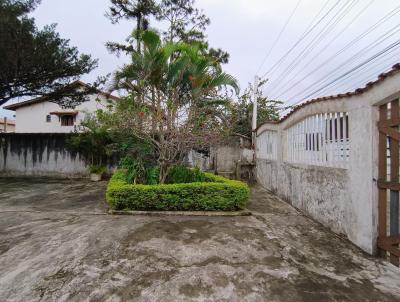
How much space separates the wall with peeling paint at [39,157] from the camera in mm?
10961

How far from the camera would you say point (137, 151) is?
7309mm

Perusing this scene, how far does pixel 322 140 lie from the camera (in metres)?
4.77

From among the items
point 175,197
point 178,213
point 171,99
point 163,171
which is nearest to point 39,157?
point 163,171

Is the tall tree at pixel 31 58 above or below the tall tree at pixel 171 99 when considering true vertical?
above

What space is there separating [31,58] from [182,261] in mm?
8535

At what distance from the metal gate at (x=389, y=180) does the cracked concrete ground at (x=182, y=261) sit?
26 centimetres

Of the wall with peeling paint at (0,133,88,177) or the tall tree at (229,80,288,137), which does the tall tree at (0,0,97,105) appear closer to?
the wall with peeling paint at (0,133,88,177)

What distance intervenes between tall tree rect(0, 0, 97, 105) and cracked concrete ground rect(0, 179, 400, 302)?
5.44 m

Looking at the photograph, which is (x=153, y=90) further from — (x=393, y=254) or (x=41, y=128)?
(x=41, y=128)

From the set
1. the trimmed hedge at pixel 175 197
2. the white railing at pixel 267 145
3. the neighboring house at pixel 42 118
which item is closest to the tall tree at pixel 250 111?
the white railing at pixel 267 145

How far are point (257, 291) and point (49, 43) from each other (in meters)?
9.60

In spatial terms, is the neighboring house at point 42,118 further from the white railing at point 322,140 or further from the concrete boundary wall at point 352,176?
the concrete boundary wall at point 352,176

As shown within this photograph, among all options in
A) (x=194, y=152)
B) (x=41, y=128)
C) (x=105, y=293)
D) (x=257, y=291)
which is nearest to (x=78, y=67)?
(x=194, y=152)

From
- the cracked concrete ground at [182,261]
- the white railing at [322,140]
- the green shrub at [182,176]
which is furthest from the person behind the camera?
the green shrub at [182,176]
